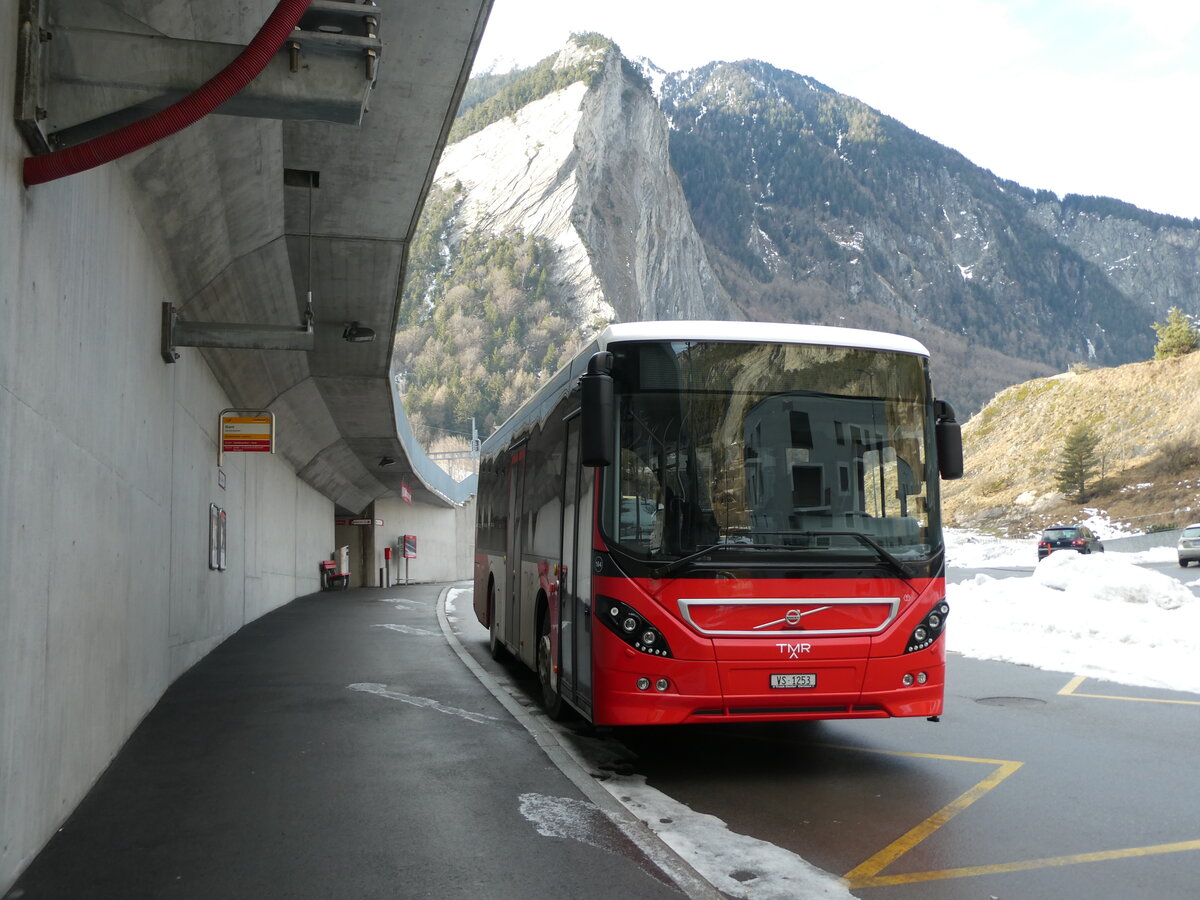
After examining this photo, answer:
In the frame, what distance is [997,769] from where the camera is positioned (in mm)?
7598

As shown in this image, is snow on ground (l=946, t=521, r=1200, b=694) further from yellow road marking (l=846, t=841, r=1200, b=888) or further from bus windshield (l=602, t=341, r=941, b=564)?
yellow road marking (l=846, t=841, r=1200, b=888)

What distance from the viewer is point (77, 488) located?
6.41 meters

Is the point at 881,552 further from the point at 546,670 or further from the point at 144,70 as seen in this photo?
the point at 144,70

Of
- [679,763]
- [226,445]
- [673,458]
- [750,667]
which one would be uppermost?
[226,445]

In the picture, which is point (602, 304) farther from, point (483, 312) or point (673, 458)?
point (673, 458)

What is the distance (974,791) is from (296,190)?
8543mm

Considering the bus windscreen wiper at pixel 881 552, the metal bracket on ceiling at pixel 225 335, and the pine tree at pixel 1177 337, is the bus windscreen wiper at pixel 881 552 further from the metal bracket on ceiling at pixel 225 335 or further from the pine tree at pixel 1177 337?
the pine tree at pixel 1177 337

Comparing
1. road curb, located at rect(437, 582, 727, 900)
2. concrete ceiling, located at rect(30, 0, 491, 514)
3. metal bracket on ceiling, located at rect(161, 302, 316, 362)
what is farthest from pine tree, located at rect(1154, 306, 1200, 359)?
road curb, located at rect(437, 582, 727, 900)

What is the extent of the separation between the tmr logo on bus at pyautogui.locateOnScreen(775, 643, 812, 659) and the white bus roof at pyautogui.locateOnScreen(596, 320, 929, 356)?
1971mm

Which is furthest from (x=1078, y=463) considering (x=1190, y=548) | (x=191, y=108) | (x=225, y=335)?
(x=191, y=108)

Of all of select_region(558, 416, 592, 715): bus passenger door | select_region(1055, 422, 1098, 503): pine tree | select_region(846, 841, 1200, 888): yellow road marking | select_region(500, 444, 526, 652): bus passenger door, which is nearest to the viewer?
select_region(846, 841, 1200, 888): yellow road marking

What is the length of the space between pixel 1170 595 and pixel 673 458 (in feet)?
42.0

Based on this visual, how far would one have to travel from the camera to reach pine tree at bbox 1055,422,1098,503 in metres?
74.2

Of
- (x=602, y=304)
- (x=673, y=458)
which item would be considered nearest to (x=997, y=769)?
(x=673, y=458)
